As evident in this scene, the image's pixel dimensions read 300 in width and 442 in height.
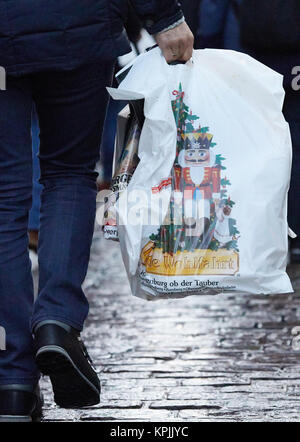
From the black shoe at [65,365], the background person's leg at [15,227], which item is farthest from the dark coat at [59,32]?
the black shoe at [65,365]

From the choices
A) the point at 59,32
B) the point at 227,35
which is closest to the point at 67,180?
the point at 59,32

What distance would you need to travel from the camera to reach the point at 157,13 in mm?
2986

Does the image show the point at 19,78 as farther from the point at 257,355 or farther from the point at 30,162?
the point at 257,355

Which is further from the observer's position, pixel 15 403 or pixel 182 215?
pixel 182 215

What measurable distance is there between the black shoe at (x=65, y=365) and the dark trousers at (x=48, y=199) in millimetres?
52

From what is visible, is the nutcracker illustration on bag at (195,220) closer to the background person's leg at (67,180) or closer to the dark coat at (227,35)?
the background person's leg at (67,180)

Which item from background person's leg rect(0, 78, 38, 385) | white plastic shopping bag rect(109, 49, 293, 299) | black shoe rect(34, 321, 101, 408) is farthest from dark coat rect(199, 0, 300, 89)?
black shoe rect(34, 321, 101, 408)

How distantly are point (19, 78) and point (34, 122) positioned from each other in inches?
114

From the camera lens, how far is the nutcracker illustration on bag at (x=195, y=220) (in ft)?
10.2

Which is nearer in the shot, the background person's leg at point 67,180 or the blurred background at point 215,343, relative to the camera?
the background person's leg at point 67,180

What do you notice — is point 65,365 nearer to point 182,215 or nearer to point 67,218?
point 67,218

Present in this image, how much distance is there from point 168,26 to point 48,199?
24.5 inches

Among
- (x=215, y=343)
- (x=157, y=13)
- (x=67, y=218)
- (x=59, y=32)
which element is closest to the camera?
(x=59, y=32)
